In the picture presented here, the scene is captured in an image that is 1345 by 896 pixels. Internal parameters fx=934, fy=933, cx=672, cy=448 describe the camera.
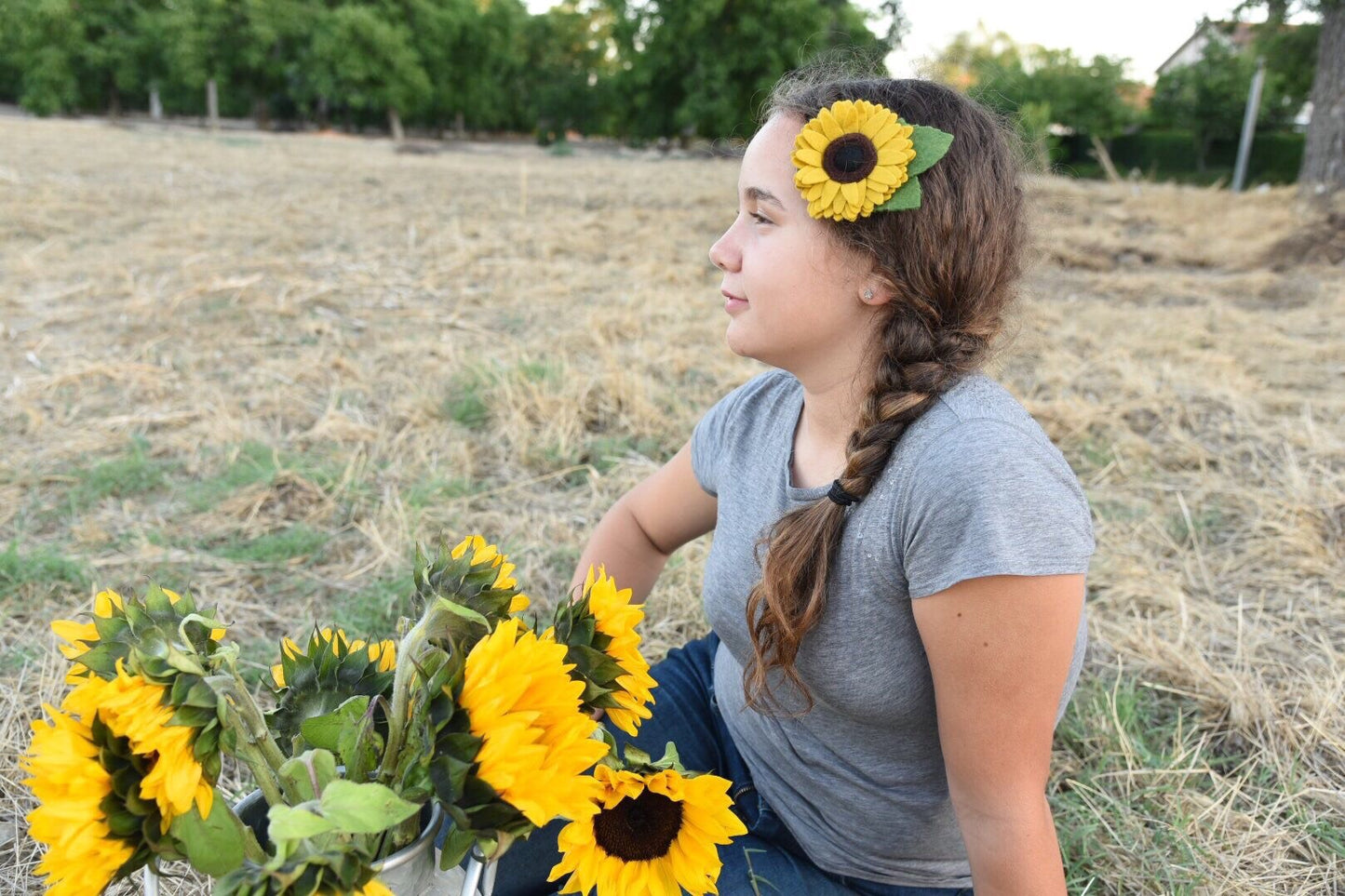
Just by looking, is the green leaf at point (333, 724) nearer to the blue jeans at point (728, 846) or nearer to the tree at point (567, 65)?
the blue jeans at point (728, 846)

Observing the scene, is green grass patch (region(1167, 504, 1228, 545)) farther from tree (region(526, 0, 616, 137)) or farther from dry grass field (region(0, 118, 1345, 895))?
tree (region(526, 0, 616, 137))

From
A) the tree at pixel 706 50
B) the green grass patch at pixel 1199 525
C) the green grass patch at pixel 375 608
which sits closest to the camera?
the green grass patch at pixel 375 608

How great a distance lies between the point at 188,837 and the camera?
80cm

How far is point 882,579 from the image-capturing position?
1.23m

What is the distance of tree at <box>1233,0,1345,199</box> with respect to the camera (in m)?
9.99

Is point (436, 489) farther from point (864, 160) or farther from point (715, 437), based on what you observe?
point (864, 160)

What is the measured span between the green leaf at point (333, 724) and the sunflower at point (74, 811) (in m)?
0.18

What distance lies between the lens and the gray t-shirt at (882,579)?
3.63ft

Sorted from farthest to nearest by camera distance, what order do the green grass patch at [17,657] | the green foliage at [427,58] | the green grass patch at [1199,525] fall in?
the green foliage at [427,58] → the green grass patch at [1199,525] → the green grass patch at [17,657]

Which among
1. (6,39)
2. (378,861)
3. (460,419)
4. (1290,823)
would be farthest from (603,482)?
(6,39)

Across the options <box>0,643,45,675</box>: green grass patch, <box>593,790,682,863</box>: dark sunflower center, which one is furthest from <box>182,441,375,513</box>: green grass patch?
<box>593,790,682,863</box>: dark sunflower center

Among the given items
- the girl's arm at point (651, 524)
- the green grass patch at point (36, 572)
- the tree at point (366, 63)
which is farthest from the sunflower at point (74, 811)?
the tree at point (366, 63)

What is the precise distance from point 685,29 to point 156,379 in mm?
29790

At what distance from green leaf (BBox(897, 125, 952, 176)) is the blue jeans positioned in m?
0.96
